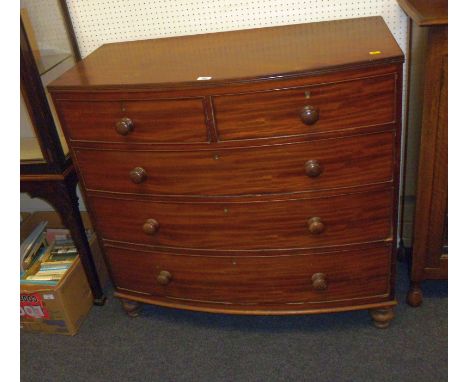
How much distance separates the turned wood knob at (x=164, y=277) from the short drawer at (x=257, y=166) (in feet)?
1.19

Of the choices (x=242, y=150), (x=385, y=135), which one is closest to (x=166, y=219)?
(x=242, y=150)

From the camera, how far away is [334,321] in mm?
2020

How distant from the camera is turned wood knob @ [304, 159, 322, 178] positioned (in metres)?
1.54

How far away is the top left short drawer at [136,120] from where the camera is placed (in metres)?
1.52

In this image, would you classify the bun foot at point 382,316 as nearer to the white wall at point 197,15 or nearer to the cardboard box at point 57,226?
the white wall at point 197,15

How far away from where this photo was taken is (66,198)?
1.97 m

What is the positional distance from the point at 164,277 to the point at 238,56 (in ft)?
2.86

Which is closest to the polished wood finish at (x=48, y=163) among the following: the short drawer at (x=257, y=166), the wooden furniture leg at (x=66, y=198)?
the wooden furniture leg at (x=66, y=198)

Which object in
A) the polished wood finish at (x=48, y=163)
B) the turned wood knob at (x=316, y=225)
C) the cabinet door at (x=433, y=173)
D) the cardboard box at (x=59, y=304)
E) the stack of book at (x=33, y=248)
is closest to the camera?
the cabinet door at (x=433, y=173)

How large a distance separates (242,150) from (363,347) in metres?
0.93

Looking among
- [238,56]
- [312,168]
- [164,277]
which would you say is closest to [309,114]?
[312,168]

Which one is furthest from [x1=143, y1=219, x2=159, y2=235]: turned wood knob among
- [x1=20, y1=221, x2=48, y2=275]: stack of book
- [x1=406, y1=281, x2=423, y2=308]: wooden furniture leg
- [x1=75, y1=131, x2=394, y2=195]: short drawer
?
[x1=406, y1=281, x2=423, y2=308]: wooden furniture leg

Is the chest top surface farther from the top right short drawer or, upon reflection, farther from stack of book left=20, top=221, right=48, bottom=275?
stack of book left=20, top=221, right=48, bottom=275

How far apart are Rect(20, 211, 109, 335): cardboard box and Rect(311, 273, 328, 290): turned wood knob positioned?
1034 mm
